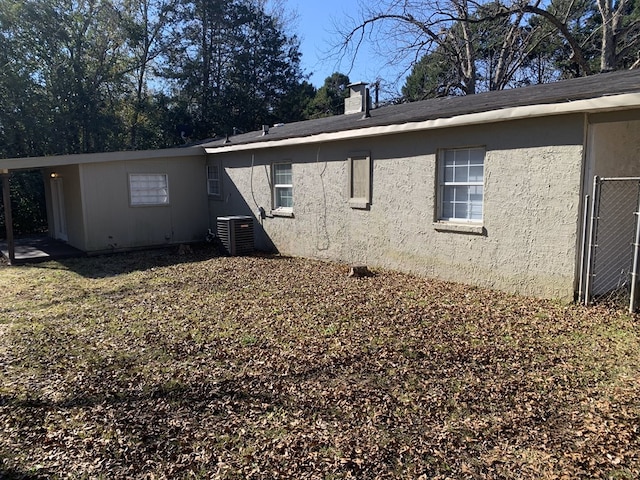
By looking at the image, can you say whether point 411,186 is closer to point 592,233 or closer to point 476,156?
point 476,156

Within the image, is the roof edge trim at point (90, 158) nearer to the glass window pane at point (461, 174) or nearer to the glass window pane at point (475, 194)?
the glass window pane at point (461, 174)

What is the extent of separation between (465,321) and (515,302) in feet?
3.99

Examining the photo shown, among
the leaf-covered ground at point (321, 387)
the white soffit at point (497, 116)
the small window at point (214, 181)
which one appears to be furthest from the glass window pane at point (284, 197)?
the leaf-covered ground at point (321, 387)

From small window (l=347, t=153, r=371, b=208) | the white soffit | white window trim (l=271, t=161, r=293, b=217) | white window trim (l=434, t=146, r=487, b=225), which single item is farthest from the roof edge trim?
white window trim (l=434, t=146, r=487, b=225)

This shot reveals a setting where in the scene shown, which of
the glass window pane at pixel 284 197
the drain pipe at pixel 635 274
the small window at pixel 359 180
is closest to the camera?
the drain pipe at pixel 635 274

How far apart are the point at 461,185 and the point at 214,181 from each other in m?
8.72

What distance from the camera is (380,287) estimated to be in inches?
318

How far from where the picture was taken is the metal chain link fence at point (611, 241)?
6.31 meters

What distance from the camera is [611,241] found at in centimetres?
659

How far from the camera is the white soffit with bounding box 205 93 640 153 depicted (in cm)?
566

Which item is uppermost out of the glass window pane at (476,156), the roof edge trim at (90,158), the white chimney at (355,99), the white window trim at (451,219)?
the white chimney at (355,99)

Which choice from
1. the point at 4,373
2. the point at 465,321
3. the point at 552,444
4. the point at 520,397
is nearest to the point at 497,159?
the point at 465,321

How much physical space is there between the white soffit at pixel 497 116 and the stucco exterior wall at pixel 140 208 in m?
4.54

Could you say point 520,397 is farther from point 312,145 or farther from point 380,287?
point 312,145
